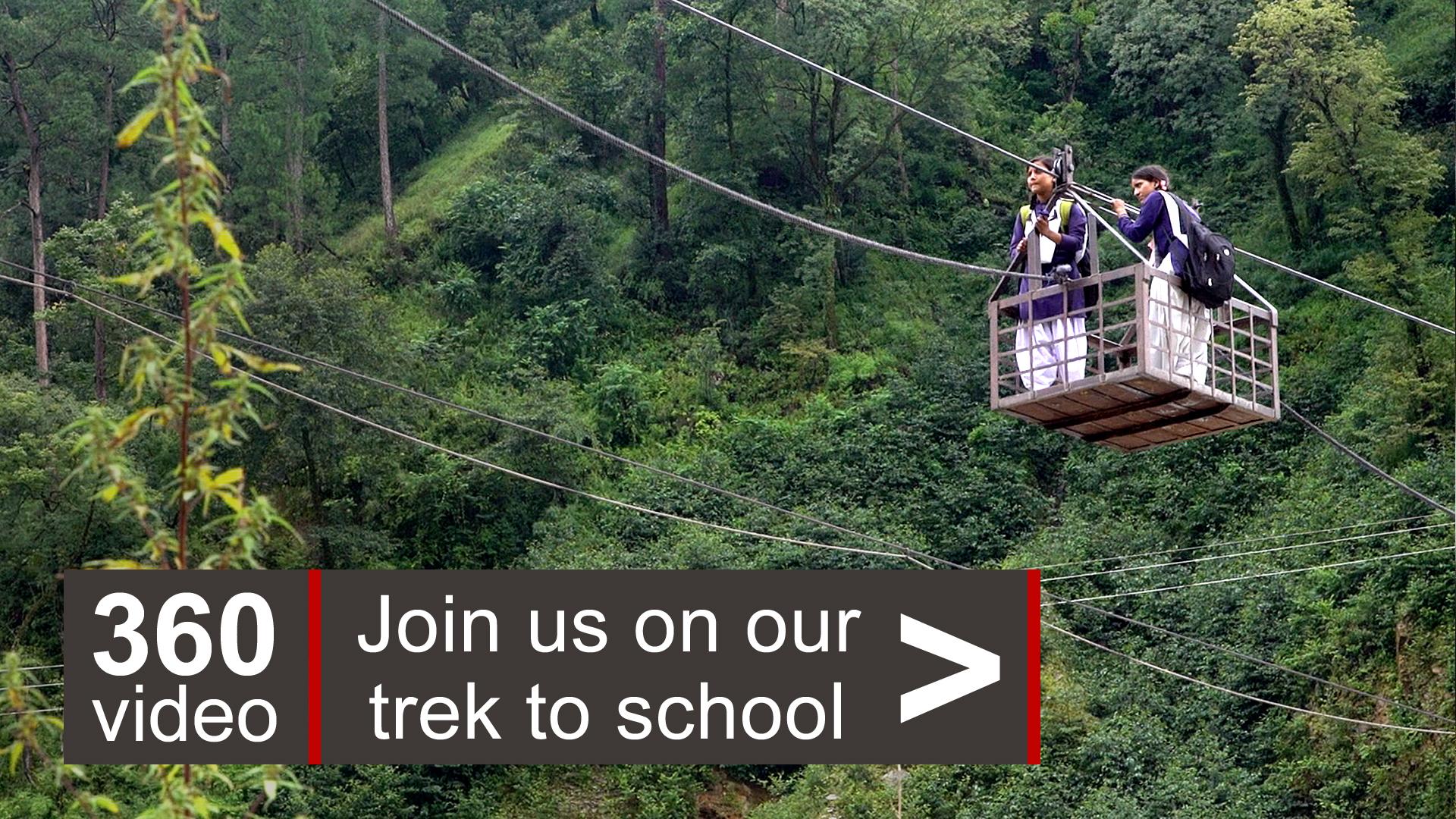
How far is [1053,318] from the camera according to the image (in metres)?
14.4

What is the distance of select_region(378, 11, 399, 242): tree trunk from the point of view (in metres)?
46.4

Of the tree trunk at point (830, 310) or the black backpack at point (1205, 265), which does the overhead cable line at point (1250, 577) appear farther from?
the black backpack at point (1205, 265)

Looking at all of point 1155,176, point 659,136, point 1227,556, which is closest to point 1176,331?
point 1155,176

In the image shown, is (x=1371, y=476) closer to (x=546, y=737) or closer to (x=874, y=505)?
(x=874, y=505)

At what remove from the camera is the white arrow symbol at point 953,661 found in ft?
27.3

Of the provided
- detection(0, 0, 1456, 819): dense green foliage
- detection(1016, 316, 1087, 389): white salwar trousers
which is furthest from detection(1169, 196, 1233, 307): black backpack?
detection(0, 0, 1456, 819): dense green foliage

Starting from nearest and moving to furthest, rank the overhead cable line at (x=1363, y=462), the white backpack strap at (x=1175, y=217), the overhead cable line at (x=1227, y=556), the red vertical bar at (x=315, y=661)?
the red vertical bar at (x=315, y=661) < the white backpack strap at (x=1175, y=217) < the overhead cable line at (x=1363, y=462) < the overhead cable line at (x=1227, y=556)

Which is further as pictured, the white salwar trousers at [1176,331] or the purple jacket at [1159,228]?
the white salwar trousers at [1176,331]

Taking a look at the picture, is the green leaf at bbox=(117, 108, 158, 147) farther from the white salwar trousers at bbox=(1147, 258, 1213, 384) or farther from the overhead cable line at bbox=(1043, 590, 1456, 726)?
the overhead cable line at bbox=(1043, 590, 1456, 726)

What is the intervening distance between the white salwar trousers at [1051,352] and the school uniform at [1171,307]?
50 cm

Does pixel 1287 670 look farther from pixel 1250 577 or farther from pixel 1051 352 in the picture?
pixel 1051 352

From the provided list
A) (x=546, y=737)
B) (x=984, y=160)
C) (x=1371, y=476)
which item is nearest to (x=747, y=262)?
(x=984, y=160)

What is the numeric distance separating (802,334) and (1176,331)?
26942mm

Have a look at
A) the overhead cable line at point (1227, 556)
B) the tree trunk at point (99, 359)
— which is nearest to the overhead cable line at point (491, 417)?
the overhead cable line at point (1227, 556)
